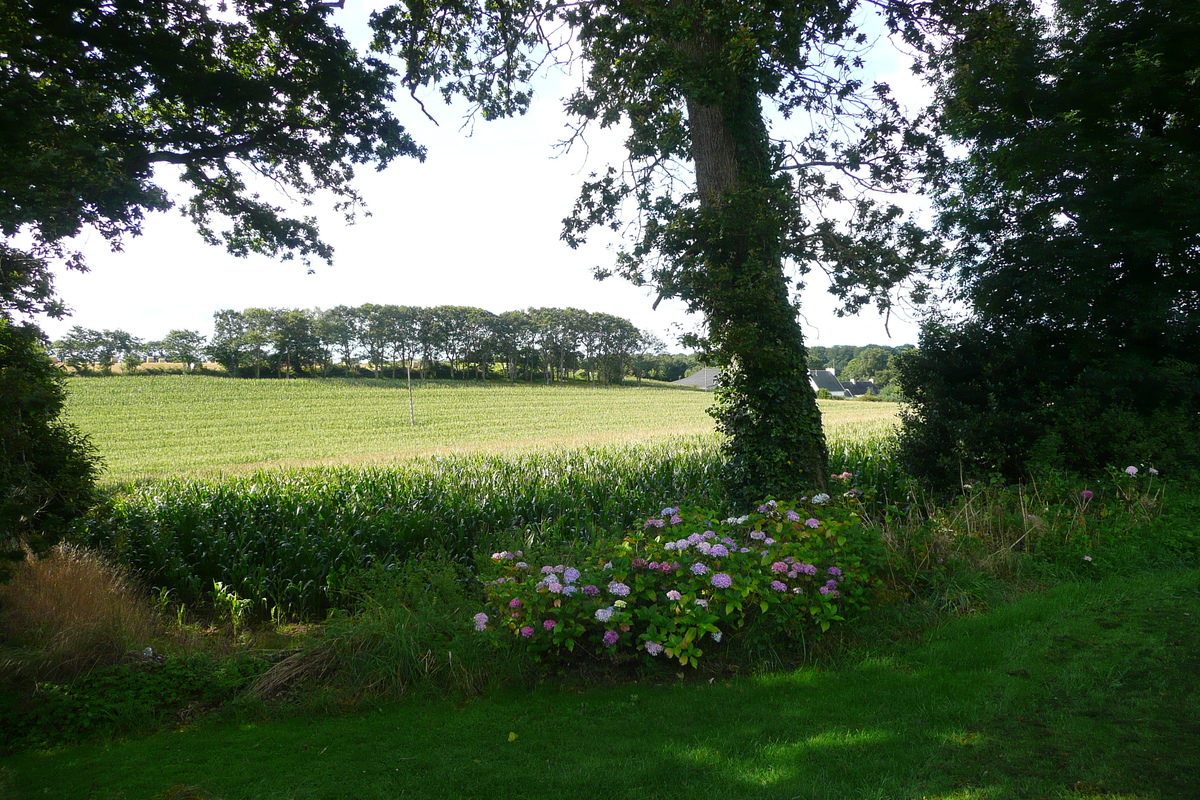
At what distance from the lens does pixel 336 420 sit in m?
37.3

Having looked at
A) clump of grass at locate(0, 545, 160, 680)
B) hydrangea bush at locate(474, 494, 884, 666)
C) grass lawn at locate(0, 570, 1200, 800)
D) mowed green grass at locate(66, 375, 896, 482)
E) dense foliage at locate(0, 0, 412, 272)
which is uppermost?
dense foliage at locate(0, 0, 412, 272)

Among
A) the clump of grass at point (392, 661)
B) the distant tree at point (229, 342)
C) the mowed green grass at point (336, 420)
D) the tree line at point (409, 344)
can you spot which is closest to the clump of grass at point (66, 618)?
the clump of grass at point (392, 661)

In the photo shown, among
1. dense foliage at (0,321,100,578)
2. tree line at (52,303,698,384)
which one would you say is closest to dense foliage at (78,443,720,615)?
dense foliage at (0,321,100,578)

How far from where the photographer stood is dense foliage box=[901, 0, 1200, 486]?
816 centimetres

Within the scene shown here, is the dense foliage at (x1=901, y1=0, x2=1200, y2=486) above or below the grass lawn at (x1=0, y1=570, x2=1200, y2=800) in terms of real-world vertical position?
above

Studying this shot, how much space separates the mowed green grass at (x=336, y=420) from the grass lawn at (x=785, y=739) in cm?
1540

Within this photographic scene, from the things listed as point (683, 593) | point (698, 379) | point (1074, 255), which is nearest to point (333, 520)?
point (683, 593)

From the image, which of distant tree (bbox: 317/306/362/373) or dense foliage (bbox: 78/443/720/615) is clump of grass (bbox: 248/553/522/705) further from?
distant tree (bbox: 317/306/362/373)

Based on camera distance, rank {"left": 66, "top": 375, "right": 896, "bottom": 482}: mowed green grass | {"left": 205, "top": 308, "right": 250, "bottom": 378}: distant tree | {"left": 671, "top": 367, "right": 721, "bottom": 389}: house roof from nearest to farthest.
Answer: {"left": 66, "top": 375, "right": 896, "bottom": 482}: mowed green grass → {"left": 205, "top": 308, "right": 250, "bottom": 378}: distant tree → {"left": 671, "top": 367, "right": 721, "bottom": 389}: house roof

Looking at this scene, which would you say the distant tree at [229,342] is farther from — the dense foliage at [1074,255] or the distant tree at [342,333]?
the dense foliage at [1074,255]

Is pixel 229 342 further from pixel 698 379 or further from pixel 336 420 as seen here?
pixel 698 379

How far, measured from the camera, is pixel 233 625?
7.00 m

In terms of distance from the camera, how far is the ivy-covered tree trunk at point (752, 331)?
25.2 feet

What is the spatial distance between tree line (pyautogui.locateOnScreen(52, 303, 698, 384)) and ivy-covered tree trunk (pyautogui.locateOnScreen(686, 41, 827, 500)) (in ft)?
184
